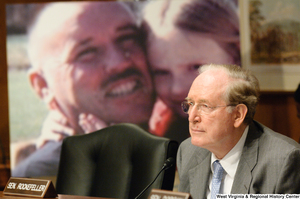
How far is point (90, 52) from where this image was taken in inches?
138

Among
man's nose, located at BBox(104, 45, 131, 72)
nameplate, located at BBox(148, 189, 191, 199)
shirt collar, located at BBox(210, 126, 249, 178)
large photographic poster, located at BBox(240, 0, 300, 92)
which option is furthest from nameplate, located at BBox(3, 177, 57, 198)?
large photographic poster, located at BBox(240, 0, 300, 92)

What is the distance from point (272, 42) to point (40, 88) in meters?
2.35

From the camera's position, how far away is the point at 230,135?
158 cm

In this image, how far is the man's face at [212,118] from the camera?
155 cm

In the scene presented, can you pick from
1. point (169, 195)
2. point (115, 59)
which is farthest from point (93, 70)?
point (169, 195)

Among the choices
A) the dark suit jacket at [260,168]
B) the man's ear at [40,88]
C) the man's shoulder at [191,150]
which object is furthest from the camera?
the man's ear at [40,88]

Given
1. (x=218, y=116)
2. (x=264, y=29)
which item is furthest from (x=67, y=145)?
(x=264, y=29)

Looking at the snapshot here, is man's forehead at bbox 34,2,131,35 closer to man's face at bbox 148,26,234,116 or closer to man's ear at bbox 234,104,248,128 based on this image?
man's face at bbox 148,26,234,116

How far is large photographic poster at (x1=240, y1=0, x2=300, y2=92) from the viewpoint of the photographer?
3.67 metres

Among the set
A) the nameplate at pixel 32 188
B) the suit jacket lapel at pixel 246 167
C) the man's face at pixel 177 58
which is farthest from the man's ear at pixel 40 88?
the suit jacket lapel at pixel 246 167

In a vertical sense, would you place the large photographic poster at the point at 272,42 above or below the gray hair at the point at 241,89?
above

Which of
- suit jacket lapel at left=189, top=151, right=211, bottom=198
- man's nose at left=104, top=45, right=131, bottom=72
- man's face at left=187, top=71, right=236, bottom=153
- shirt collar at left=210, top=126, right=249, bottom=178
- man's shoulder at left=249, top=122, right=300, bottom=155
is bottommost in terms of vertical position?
suit jacket lapel at left=189, top=151, right=211, bottom=198

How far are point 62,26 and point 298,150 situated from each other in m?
2.69

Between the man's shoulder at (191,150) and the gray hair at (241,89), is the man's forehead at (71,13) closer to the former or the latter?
the man's shoulder at (191,150)
